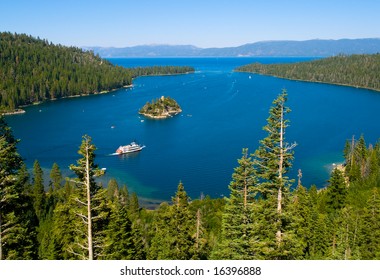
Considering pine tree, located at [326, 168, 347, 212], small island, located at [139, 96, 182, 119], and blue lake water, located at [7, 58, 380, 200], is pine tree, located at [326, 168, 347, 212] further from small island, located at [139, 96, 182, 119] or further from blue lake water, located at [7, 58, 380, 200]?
small island, located at [139, 96, 182, 119]

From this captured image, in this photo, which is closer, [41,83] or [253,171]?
[253,171]

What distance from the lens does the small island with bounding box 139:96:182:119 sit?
12287 centimetres

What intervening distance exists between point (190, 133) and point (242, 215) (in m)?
82.8

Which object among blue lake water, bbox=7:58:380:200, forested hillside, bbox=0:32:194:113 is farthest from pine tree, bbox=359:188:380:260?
forested hillside, bbox=0:32:194:113

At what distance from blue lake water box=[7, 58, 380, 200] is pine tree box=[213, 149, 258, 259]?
129 ft

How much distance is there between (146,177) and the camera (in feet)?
211

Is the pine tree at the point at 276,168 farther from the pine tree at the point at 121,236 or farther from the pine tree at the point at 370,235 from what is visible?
the pine tree at the point at 370,235

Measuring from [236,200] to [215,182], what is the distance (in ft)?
145

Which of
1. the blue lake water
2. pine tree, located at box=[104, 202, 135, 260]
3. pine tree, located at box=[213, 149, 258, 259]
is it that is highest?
pine tree, located at box=[213, 149, 258, 259]

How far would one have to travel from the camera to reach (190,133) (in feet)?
320

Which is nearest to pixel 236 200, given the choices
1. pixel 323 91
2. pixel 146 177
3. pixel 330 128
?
pixel 146 177

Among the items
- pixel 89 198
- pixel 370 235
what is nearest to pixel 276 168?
pixel 89 198

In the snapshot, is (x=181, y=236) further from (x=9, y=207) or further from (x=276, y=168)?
(x=9, y=207)
